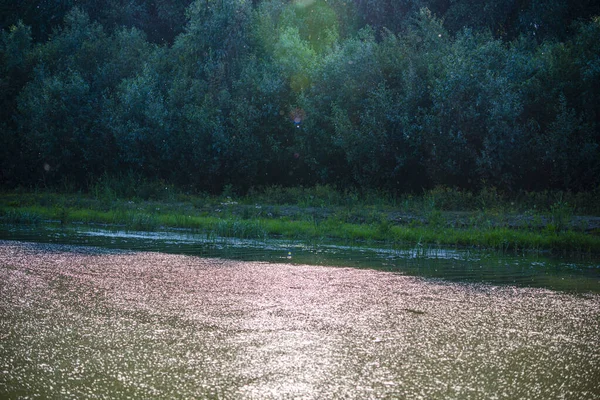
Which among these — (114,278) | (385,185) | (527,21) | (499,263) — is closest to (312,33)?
(527,21)

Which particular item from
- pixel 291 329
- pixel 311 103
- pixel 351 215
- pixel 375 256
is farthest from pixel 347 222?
pixel 291 329

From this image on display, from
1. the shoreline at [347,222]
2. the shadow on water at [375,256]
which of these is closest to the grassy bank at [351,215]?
the shoreline at [347,222]

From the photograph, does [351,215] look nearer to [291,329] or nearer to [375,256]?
[375,256]

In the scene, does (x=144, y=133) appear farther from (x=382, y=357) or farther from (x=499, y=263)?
(x=382, y=357)

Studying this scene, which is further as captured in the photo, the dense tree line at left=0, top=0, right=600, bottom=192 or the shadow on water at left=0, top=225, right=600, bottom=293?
the dense tree line at left=0, top=0, right=600, bottom=192

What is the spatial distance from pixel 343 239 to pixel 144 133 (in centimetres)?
1290

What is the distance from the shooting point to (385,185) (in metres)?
22.3

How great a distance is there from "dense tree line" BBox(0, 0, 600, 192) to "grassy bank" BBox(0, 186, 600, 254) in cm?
127

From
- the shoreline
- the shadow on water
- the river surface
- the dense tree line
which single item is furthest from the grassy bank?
the river surface

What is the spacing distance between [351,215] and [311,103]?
23.8 feet

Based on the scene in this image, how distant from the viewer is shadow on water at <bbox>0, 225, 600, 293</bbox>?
9.38 metres

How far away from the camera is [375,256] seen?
11.7 metres

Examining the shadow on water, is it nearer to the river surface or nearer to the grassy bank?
the river surface

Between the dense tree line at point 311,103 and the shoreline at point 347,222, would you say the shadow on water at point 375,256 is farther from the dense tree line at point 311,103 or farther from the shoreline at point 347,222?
the dense tree line at point 311,103
